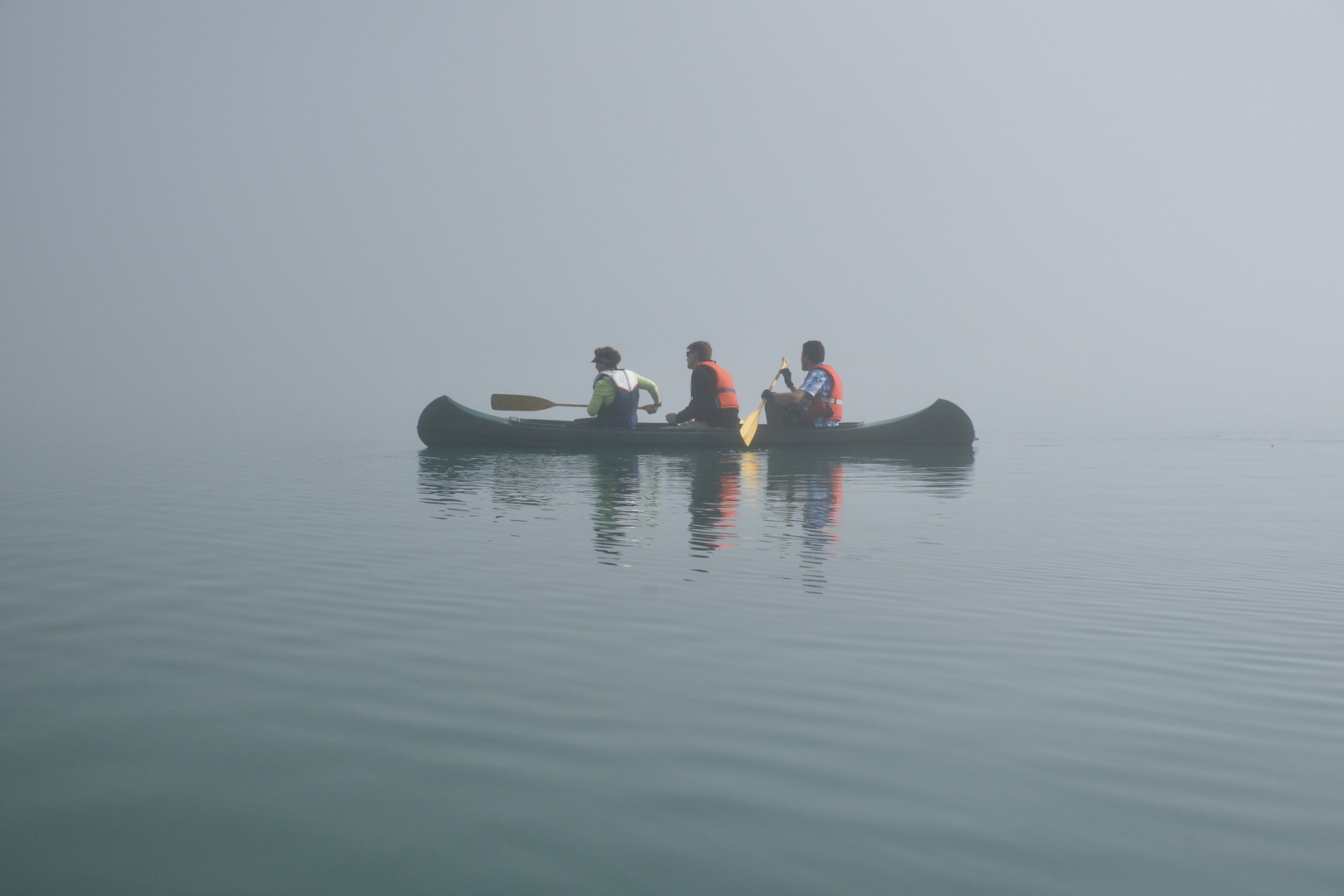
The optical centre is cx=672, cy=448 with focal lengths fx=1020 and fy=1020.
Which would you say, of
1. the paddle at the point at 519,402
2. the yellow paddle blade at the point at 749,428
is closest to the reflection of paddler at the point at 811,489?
the yellow paddle blade at the point at 749,428

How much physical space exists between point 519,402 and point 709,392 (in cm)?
408

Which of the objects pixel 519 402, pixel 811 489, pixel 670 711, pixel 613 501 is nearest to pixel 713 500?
pixel 613 501

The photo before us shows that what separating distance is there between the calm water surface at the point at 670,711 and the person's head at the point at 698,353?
807 cm

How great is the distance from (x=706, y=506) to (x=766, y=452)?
665 cm

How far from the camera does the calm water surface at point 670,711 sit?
8.25 feet

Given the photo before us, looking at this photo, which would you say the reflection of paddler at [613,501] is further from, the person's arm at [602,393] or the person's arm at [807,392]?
the person's arm at [807,392]

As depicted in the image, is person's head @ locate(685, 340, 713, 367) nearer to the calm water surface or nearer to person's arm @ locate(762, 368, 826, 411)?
person's arm @ locate(762, 368, 826, 411)

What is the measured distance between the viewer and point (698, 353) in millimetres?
15961

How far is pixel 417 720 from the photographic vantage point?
137 inches

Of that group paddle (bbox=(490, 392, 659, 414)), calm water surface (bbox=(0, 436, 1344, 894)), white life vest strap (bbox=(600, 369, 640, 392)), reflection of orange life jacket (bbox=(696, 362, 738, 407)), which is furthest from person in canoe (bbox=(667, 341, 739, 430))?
calm water surface (bbox=(0, 436, 1344, 894))

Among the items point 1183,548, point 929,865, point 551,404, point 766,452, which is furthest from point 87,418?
point 929,865

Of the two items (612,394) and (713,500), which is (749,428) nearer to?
(612,394)

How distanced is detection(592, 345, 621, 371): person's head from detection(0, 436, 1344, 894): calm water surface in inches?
315

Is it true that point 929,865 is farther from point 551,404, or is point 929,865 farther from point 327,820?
point 551,404
